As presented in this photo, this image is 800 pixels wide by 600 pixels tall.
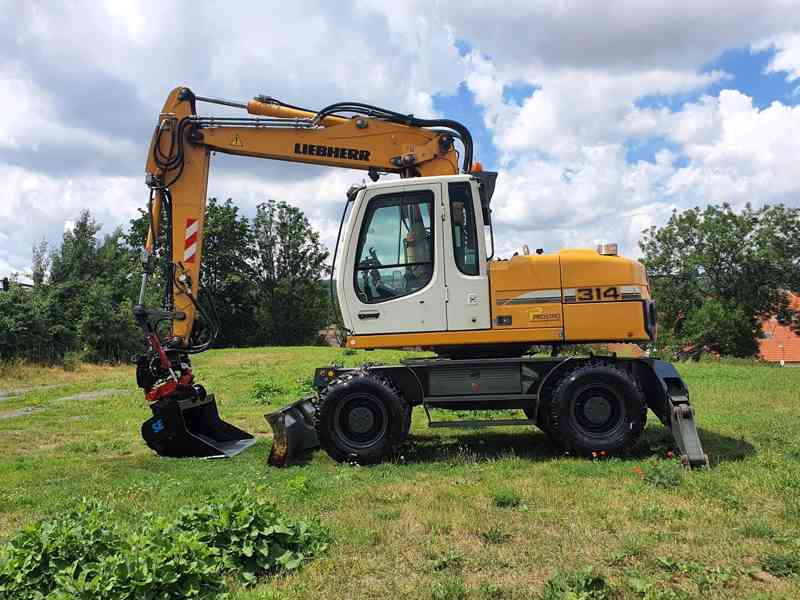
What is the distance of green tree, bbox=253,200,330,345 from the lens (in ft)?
184

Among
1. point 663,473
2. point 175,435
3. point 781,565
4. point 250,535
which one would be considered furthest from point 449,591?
point 175,435

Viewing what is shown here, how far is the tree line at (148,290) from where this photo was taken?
76.1ft

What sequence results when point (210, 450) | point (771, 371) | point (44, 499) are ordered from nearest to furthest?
point (44, 499), point (210, 450), point (771, 371)

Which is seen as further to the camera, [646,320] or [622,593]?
[646,320]

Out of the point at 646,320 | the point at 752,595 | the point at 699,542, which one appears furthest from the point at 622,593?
the point at 646,320

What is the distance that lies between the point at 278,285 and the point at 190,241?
4916 centimetres

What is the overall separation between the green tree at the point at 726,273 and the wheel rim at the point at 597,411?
125ft

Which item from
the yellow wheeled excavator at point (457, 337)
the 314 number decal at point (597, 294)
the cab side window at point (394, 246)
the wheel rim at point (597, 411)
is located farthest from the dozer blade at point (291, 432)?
the 314 number decal at point (597, 294)

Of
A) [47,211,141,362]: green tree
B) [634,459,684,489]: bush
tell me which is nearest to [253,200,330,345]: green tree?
[47,211,141,362]: green tree

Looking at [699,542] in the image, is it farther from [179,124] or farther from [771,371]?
[771,371]

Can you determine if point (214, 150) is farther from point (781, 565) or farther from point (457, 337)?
point (781, 565)

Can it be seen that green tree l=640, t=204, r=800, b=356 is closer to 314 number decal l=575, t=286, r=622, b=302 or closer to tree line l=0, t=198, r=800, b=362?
tree line l=0, t=198, r=800, b=362

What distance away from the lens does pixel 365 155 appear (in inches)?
335

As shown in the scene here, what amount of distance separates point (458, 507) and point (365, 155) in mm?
4902
